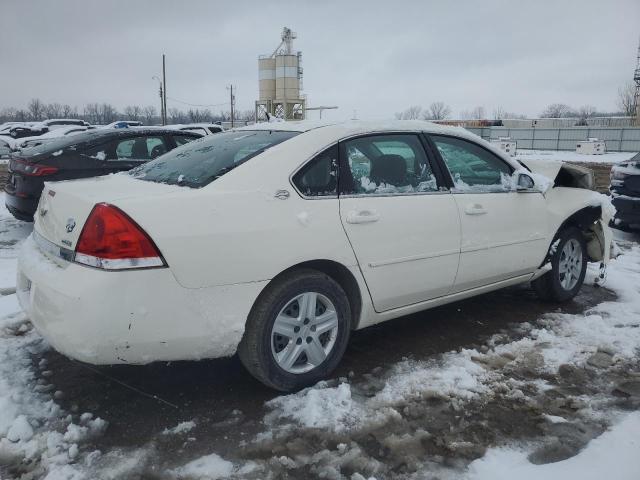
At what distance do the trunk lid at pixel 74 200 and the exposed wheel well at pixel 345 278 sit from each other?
0.87 metres

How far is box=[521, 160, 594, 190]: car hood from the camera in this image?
486 centimetres

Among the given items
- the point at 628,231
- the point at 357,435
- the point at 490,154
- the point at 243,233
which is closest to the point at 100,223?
the point at 243,233

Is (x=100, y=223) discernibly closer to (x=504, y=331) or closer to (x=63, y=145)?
(x=504, y=331)

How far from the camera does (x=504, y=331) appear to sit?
4168mm

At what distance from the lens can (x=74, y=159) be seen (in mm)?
6934

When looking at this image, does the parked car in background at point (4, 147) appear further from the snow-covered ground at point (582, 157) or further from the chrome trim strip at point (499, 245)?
the chrome trim strip at point (499, 245)

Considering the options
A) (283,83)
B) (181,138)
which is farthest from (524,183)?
(283,83)

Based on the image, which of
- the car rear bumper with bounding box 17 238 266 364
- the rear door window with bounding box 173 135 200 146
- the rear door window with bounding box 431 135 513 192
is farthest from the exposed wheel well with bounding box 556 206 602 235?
the rear door window with bounding box 173 135 200 146

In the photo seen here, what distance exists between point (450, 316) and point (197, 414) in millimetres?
2382

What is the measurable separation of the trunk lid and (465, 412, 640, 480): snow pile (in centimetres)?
206

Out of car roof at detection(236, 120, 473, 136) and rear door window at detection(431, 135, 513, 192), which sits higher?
car roof at detection(236, 120, 473, 136)

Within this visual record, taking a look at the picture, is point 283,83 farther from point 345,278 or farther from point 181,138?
point 345,278

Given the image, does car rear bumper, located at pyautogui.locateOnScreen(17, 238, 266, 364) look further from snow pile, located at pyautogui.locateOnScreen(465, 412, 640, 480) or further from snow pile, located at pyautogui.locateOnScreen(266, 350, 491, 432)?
snow pile, located at pyautogui.locateOnScreen(465, 412, 640, 480)

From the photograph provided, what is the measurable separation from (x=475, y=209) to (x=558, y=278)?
4.70ft
